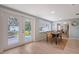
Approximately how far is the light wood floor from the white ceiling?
2.08 ft

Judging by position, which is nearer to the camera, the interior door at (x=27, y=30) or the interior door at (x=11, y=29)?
the interior door at (x=11, y=29)

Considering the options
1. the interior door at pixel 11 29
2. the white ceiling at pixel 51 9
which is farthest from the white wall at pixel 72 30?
the interior door at pixel 11 29

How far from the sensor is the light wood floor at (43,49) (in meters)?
2.13

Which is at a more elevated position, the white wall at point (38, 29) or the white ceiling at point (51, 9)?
the white ceiling at point (51, 9)

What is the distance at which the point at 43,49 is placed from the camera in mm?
2229

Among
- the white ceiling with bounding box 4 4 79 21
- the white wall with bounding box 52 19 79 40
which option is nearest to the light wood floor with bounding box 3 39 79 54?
the white wall with bounding box 52 19 79 40

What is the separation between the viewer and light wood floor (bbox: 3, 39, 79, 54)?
2130 mm

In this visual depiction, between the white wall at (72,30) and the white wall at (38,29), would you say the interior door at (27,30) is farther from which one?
the white wall at (72,30)

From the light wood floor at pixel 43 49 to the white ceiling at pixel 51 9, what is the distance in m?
0.63

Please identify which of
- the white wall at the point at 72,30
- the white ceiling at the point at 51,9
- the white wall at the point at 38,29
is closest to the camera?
the white ceiling at the point at 51,9

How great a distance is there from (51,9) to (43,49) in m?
0.91

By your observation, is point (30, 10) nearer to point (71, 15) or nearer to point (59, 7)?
point (59, 7)

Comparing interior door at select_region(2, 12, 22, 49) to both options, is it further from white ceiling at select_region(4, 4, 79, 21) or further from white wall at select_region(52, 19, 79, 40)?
white wall at select_region(52, 19, 79, 40)
